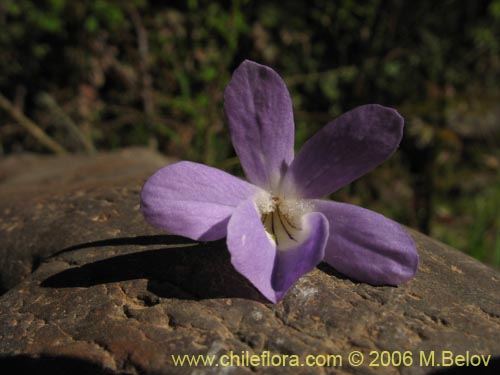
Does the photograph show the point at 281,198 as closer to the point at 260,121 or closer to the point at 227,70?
the point at 260,121

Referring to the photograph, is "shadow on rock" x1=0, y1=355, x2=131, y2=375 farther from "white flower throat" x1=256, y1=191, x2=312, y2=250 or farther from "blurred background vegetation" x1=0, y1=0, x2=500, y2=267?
"blurred background vegetation" x1=0, y1=0, x2=500, y2=267

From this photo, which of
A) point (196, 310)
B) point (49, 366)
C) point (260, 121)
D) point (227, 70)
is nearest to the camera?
point (49, 366)

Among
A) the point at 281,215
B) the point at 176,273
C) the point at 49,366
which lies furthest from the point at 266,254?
the point at 49,366

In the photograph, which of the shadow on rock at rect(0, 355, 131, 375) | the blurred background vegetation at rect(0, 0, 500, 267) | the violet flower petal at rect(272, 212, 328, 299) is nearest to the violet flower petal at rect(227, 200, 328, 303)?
the violet flower petal at rect(272, 212, 328, 299)

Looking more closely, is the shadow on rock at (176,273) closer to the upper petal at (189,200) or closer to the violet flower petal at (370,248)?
the upper petal at (189,200)

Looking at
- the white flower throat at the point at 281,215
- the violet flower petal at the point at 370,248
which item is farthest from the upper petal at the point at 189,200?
the violet flower petal at the point at 370,248

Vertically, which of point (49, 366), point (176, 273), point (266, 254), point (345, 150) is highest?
point (345, 150)

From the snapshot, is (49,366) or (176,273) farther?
(176,273)
